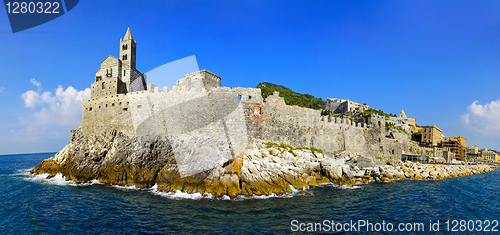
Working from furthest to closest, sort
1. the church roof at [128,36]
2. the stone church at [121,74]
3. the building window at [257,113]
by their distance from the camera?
the church roof at [128,36] < the stone church at [121,74] < the building window at [257,113]

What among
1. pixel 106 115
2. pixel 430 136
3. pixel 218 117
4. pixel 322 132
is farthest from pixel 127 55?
pixel 430 136

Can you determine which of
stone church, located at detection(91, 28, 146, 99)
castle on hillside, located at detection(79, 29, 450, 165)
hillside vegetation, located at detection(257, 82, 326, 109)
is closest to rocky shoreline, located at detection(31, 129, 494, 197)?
castle on hillside, located at detection(79, 29, 450, 165)

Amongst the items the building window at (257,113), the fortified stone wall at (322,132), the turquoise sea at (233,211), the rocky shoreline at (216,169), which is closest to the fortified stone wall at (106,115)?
the rocky shoreline at (216,169)

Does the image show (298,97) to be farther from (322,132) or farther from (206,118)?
(206,118)

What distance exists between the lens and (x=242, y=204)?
18.5m

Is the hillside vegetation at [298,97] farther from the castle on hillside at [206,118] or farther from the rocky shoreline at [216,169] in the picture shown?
the rocky shoreline at [216,169]

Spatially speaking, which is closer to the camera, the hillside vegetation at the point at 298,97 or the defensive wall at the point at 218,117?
the defensive wall at the point at 218,117

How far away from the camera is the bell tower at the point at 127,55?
1375 inches

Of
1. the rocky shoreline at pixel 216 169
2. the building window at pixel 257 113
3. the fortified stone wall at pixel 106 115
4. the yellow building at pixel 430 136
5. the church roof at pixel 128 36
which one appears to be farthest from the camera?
the yellow building at pixel 430 136

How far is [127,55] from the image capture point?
35562 mm

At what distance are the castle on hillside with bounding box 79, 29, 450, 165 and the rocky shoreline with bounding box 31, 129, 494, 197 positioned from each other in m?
1.41

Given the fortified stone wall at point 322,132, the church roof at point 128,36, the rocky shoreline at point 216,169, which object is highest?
the church roof at point 128,36

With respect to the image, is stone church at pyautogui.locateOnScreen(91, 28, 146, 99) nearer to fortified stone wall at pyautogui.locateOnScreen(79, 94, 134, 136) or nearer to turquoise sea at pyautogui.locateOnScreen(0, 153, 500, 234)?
fortified stone wall at pyautogui.locateOnScreen(79, 94, 134, 136)

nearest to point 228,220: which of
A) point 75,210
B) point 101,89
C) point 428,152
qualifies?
point 75,210
